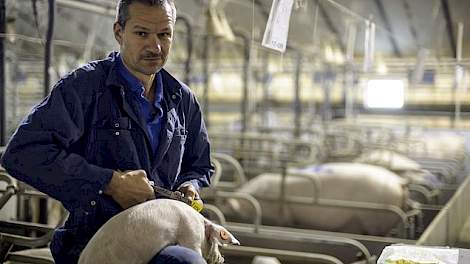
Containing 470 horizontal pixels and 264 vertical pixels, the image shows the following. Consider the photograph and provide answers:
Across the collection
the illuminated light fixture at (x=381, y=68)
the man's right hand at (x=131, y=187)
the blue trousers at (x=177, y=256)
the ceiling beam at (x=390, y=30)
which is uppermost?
the ceiling beam at (x=390, y=30)

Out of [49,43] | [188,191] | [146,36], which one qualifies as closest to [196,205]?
[188,191]

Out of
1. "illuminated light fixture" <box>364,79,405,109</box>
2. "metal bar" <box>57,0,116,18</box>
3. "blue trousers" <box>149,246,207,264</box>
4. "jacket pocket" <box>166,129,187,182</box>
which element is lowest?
"blue trousers" <box>149,246,207,264</box>

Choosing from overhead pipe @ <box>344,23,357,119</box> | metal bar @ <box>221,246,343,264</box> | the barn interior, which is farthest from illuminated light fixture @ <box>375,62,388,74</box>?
metal bar @ <box>221,246,343,264</box>

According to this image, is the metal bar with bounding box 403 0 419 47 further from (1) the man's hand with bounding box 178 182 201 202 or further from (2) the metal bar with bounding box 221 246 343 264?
(1) the man's hand with bounding box 178 182 201 202

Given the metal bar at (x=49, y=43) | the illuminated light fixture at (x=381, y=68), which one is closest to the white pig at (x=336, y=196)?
the illuminated light fixture at (x=381, y=68)

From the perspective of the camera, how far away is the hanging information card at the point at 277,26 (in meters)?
1.53

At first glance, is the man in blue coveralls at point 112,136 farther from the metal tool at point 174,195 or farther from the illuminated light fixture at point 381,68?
the illuminated light fixture at point 381,68

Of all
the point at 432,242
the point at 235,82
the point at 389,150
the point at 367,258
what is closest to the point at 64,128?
the point at 367,258

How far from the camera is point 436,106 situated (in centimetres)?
660

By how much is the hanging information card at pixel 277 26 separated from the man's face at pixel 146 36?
404 millimetres

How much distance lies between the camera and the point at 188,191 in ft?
4.08

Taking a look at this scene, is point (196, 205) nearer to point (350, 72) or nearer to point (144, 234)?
point (144, 234)

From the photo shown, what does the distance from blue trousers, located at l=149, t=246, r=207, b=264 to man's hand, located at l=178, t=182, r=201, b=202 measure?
19 centimetres

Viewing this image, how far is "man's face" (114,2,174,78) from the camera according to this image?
1.15 meters
